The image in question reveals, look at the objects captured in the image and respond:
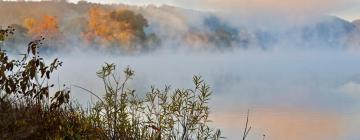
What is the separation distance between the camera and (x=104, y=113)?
6.94m

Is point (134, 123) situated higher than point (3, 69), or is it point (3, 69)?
point (3, 69)

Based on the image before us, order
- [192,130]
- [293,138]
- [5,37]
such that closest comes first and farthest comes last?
[192,130], [5,37], [293,138]

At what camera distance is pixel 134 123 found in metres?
6.91

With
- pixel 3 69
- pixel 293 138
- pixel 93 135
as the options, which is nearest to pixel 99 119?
pixel 93 135

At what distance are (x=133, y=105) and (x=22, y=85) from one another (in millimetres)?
1200

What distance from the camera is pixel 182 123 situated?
6.59 m

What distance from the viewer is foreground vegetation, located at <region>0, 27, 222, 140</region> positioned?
6.44 metres

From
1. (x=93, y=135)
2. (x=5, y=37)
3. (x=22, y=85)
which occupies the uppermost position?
(x=5, y=37)

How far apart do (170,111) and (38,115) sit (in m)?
1.54

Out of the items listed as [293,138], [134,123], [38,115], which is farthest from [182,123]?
[293,138]

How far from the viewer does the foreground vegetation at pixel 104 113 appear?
253 inches

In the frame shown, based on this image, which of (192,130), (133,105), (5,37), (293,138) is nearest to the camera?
Answer: (192,130)

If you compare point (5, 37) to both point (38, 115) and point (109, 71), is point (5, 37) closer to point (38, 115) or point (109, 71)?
point (38, 115)

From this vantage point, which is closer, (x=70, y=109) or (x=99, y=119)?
(x=99, y=119)
